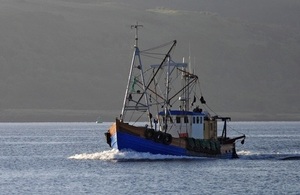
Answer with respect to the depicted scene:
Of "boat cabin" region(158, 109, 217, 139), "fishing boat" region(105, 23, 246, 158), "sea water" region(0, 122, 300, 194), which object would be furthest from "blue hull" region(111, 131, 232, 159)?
"boat cabin" region(158, 109, 217, 139)

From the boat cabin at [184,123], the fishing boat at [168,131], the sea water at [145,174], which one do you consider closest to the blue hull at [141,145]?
the fishing boat at [168,131]

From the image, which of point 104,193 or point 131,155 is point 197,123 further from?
point 104,193

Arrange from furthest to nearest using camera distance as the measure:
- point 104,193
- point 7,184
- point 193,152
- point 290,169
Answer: point 193,152 → point 290,169 → point 7,184 → point 104,193

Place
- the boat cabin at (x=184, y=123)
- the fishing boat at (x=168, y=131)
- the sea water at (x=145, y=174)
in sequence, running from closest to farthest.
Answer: the sea water at (x=145, y=174)
the fishing boat at (x=168, y=131)
the boat cabin at (x=184, y=123)

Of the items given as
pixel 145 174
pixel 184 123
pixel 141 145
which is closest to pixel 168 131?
pixel 184 123

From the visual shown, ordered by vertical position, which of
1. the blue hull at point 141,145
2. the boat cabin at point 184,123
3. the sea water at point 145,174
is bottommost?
the sea water at point 145,174

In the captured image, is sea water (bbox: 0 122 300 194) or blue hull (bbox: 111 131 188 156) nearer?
sea water (bbox: 0 122 300 194)

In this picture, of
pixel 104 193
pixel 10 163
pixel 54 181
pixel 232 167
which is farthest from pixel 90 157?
pixel 104 193

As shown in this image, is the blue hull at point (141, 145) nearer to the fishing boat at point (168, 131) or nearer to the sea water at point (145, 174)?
the fishing boat at point (168, 131)

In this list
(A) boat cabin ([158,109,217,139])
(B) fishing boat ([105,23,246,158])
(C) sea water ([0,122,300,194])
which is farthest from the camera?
(A) boat cabin ([158,109,217,139])

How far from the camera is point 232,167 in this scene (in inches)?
4296

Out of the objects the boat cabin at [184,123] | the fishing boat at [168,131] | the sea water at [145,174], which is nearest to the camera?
the sea water at [145,174]

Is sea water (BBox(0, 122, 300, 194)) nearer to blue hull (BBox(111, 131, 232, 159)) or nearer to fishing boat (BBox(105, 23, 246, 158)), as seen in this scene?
blue hull (BBox(111, 131, 232, 159))

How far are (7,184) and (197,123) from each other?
3012 centimetres
